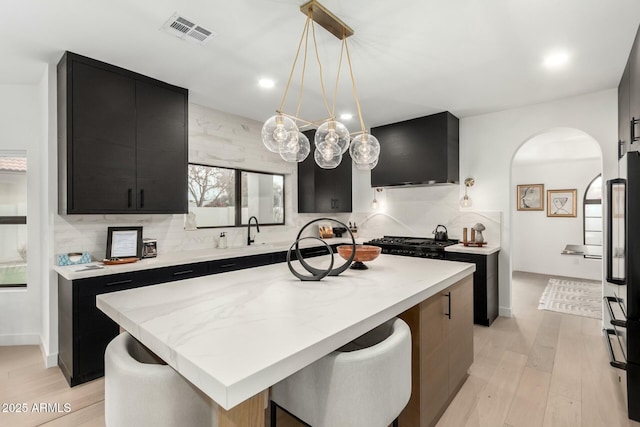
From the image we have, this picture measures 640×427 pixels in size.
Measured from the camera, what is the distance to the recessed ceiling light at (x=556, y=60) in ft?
8.24

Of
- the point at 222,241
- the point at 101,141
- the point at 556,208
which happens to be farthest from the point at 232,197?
the point at 556,208

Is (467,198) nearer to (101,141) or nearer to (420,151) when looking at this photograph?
(420,151)

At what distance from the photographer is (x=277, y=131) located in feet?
6.58

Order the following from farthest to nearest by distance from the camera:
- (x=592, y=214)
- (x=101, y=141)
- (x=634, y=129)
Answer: (x=592, y=214) → (x=101, y=141) → (x=634, y=129)

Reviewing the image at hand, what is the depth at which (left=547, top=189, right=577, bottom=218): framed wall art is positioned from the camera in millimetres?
6039

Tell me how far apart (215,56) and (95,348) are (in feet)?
8.22

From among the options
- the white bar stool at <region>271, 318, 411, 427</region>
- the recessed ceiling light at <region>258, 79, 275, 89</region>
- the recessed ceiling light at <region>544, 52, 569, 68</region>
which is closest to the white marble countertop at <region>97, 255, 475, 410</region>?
the white bar stool at <region>271, 318, 411, 427</region>

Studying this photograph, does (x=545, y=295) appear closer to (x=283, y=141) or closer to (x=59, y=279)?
(x=283, y=141)

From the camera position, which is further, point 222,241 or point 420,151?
point 420,151

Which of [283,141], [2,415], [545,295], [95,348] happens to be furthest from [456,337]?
[545,295]

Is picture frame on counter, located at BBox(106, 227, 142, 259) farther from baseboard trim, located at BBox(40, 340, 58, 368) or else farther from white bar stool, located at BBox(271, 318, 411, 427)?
white bar stool, located at BBox(271, 318, 411, 427)

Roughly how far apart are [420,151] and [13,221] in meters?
4.67

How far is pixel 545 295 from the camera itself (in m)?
4.80

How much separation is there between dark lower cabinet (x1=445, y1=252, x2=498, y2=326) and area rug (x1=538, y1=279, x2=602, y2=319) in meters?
1.15
